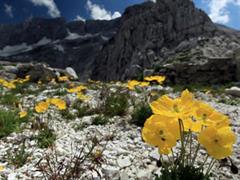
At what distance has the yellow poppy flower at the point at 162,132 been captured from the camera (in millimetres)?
2832

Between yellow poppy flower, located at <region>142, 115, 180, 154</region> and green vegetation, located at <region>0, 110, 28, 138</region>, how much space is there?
472cm

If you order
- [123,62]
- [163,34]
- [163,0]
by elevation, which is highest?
[163,0]

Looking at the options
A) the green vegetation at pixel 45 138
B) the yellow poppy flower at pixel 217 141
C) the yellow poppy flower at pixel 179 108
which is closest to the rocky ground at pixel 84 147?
the green vegetation at pixel 45 138

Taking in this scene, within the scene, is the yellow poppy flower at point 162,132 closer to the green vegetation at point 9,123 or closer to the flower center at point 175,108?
the flower center at point 175,108

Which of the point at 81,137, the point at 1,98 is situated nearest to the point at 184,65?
the point at 1,98

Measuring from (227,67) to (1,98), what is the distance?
1739 centimetres

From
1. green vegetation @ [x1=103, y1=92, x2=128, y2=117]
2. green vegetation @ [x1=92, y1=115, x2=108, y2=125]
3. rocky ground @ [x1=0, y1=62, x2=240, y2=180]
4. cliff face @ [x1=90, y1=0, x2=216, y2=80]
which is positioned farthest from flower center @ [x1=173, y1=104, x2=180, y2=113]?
cliff face @ [x1=90, y1=0, x2=216, y2=80]

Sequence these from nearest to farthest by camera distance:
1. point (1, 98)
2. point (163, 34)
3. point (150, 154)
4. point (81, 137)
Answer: point (150, 154)
point (81, 137)
point (1, 98)
point (163, 34)

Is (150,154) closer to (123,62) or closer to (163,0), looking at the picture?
(123,62)

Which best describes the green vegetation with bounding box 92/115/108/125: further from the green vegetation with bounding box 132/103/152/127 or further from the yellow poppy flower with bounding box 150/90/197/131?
the yellow poppy flower with bounding box 150/90/197/131

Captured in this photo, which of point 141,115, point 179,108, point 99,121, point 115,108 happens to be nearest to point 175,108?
point 179,108

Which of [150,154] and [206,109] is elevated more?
[206,109]

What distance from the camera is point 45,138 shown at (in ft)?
19.9

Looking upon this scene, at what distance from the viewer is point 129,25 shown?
360ft
